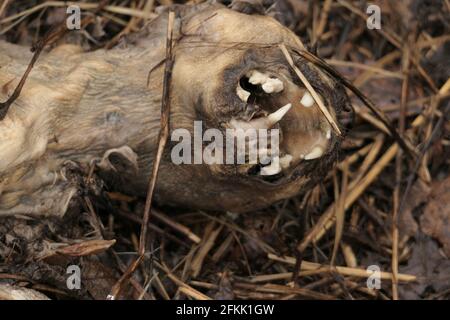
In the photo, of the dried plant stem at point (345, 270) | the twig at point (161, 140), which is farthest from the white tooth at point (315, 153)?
the dried plant stem at point (345, 270)

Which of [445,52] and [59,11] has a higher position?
[59,11]

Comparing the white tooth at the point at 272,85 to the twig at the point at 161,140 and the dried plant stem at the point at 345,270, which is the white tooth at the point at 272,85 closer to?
the twig at the point at 161,140

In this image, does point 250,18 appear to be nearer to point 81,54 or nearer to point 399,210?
point 81,54

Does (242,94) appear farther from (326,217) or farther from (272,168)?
(326,217)

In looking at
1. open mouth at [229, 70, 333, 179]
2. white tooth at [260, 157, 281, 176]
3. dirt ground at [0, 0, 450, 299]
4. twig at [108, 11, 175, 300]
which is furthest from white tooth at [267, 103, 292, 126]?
dirt ground at [0, 0, 450, 299]

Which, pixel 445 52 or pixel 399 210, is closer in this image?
pixel 399 210

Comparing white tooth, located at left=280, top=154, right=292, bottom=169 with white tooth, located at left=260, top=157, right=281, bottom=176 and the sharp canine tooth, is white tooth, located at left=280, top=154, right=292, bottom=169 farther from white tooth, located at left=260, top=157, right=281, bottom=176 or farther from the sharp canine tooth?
the sharp canine tooth

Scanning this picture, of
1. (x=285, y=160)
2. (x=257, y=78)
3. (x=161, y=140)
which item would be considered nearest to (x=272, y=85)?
(x=257, y=78)

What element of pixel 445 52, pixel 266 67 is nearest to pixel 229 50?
pixel 266 67
